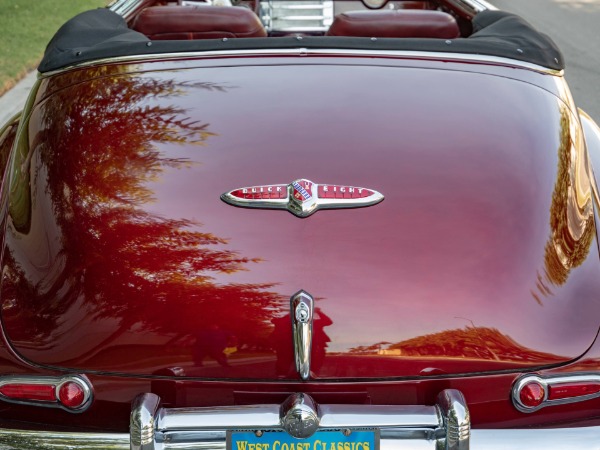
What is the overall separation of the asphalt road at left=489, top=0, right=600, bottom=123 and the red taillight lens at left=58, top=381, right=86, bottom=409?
5.56 m

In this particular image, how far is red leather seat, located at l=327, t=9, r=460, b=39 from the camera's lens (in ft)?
13.9

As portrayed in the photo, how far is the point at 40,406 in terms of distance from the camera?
2.74 metres

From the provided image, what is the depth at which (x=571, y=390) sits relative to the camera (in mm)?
2711

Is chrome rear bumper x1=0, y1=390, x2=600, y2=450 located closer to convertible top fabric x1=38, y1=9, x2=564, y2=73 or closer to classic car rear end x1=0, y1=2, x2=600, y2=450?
classic car rear end x1=0, y1=2, x2=600, y2=450

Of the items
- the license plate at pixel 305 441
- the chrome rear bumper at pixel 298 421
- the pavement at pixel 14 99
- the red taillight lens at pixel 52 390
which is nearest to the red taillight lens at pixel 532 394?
the chrome rear bumper at pixel 298 421

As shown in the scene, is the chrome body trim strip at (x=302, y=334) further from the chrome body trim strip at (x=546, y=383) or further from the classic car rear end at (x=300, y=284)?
the chrome body trim strip at (x=546, y=383)

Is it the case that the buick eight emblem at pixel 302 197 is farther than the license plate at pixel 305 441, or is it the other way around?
the buick eight emblem at pixel 302 197

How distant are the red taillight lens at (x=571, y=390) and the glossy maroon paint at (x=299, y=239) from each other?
0.08 metres

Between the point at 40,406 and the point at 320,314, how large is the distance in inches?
32.6

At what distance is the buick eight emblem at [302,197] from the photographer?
9.20 ft

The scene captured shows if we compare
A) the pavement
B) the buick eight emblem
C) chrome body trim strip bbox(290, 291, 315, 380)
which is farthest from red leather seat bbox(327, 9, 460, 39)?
the pavement

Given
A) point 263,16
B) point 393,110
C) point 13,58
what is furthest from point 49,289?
point 13,58

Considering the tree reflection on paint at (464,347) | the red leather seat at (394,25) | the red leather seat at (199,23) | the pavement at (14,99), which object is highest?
the pavement at (14,99)

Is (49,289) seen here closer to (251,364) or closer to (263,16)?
(251,364)
